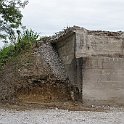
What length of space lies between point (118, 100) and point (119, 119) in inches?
204

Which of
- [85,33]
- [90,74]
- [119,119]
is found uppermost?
[85,33]

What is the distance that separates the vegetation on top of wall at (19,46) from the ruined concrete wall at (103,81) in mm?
4454

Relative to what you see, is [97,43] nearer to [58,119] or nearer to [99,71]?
[99,71]

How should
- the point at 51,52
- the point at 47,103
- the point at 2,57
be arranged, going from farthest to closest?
the point at 2,57, the point at 51,52, the point at 47,103

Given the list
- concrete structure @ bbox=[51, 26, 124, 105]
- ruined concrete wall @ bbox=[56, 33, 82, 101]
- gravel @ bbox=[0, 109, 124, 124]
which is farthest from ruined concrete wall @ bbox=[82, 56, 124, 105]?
gravel @ bbox=[0, 109, 124, 124]

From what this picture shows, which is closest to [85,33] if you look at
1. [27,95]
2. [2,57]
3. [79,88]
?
[79,88]

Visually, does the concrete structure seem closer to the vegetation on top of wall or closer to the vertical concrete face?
the vertical concrete face

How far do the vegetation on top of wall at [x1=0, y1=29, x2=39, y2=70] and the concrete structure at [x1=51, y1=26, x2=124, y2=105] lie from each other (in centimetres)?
344

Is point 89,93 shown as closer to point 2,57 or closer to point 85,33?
point 85,33

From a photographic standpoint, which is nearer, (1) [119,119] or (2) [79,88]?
(1) [119,119]

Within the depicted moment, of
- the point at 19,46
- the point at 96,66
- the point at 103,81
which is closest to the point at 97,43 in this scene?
the point at 96,66

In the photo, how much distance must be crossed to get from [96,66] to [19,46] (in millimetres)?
5437

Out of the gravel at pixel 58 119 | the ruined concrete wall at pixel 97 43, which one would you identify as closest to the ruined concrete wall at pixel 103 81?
the ruined concrete wall at pixel 97 43

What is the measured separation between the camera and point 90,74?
59.9 feet
